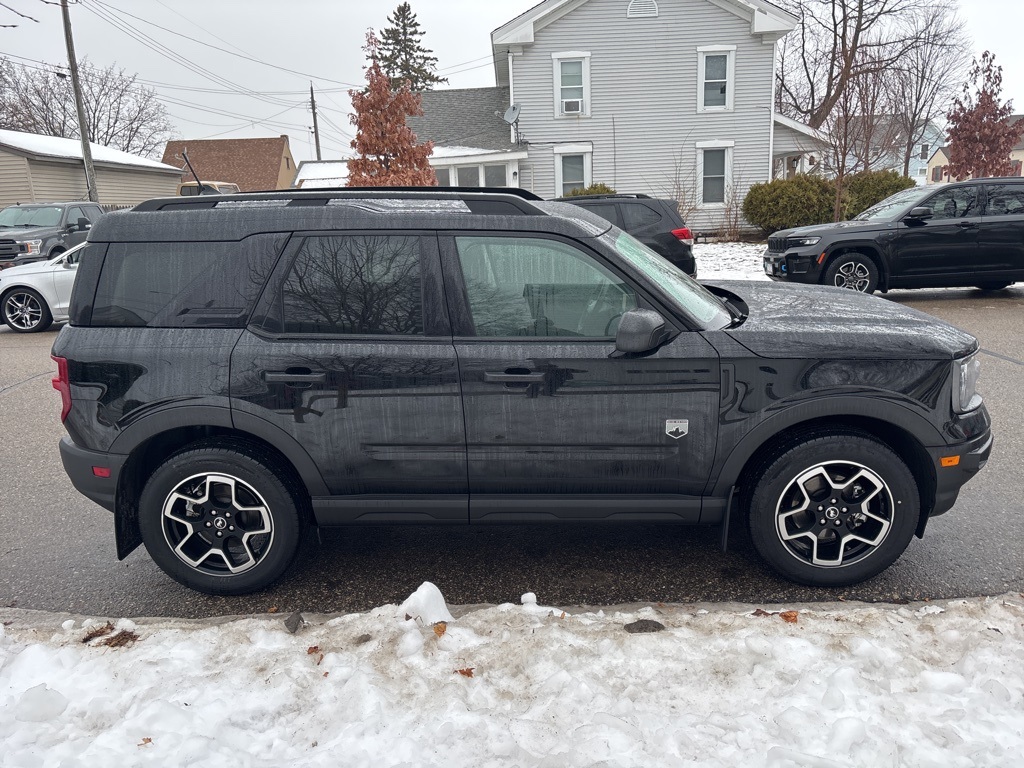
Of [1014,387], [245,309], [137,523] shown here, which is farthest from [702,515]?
[1014,387]

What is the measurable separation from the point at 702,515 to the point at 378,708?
169 cm

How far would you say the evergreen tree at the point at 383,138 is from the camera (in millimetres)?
18453

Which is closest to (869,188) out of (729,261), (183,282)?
(729,261)

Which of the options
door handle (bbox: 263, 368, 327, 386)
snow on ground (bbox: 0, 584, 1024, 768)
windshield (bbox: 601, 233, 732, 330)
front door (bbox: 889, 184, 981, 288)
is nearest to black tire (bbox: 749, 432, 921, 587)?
snow on ground (bbox: 0, 584, 1024, 768)

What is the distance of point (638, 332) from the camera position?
10.5 feet

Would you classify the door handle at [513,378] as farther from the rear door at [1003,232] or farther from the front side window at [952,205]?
the rear door at [1003,232]

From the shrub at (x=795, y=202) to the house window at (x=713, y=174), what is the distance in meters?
3.98

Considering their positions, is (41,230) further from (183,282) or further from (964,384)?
(964,384)

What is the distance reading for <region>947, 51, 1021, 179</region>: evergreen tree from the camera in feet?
111

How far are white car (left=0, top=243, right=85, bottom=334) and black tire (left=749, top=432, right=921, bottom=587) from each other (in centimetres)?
1251

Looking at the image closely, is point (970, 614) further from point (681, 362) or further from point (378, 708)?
point (378, 708)

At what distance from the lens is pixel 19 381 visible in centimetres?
888

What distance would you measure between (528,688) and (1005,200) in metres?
11.6

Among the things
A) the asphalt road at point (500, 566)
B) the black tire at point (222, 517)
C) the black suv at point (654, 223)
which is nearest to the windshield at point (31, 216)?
the black suv at point (654, 223)
